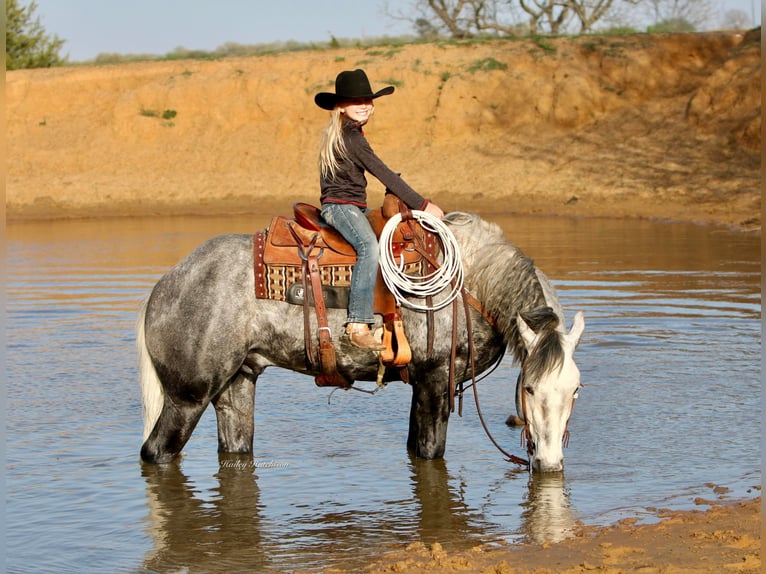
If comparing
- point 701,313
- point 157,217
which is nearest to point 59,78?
point 157,217

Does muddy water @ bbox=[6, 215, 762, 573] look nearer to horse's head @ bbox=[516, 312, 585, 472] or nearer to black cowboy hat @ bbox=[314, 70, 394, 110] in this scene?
horse's head @ bbox=[516, 312, 585, 472]

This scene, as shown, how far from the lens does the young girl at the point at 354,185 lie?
270 inches

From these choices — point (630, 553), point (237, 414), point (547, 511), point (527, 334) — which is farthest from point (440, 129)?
point (630, 553)

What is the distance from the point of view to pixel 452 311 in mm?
7031

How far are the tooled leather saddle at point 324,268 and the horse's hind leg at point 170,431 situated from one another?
865 millimetres

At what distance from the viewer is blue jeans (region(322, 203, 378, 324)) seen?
6859mm

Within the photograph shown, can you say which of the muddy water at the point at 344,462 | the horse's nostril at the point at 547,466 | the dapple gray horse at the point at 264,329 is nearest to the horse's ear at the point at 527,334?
the dapple gray horse at the point at 264,329

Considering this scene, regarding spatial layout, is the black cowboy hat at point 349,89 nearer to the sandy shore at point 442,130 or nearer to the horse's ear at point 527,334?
the horse's ear at point 527,334

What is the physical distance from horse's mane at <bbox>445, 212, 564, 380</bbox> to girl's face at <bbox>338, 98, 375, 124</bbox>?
88cm

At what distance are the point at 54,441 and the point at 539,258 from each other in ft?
39.8

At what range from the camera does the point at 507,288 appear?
6914mm

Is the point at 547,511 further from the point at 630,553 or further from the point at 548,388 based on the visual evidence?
the point at 630,553

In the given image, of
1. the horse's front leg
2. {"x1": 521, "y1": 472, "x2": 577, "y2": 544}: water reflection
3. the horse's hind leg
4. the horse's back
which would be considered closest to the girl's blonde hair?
the horse's back

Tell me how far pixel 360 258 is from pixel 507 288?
0.93 metres
